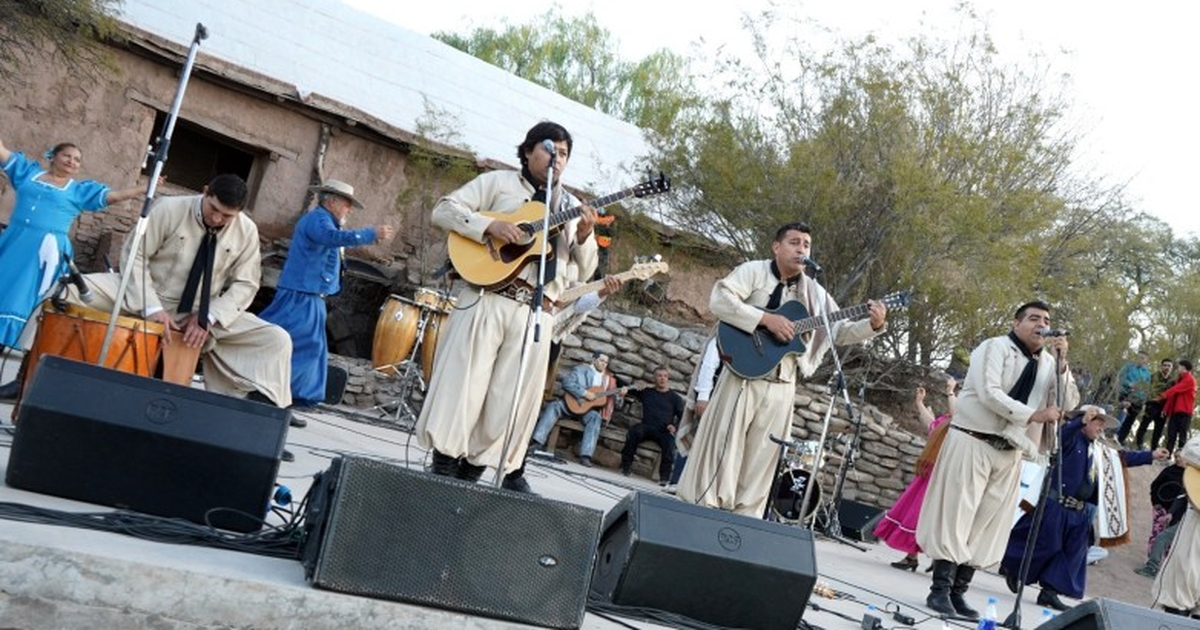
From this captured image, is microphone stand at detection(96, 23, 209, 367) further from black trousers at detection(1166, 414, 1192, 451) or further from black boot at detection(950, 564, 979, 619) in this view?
black trousers at detection(1166, 414, 1192, 451)

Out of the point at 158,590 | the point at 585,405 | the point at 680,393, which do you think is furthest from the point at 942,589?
the point at 680,393

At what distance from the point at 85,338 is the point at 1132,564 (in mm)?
14079

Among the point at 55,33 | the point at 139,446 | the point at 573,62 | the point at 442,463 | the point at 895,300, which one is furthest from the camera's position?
the point at 573,62

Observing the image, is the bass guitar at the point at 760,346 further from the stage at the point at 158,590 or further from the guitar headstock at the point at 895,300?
the stage at the point at 158,590

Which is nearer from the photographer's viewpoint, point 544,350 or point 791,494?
point 544,350

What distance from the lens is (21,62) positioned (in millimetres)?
17875

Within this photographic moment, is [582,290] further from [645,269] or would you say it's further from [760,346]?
[760,346]

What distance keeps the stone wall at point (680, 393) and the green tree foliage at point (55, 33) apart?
4.88 meters

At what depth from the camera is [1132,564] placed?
17094 millimetres

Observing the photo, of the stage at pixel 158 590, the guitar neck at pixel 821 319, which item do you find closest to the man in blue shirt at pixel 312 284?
the guitar neck at pixel 821 319

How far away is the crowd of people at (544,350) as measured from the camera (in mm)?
6707

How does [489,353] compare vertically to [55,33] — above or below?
below

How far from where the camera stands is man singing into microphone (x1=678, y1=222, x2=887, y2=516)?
763 centimetres

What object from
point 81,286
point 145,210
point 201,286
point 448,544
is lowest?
point 448,544
